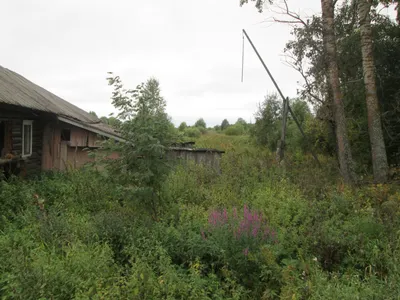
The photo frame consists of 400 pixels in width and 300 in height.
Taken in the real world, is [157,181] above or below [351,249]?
above

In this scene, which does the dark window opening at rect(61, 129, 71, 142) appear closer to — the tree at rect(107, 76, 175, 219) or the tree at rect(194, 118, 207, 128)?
the tree at rect(107, 76, 175, 219)

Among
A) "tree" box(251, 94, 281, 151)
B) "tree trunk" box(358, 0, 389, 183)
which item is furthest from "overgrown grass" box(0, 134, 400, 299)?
"tree" box(251, 94, 281, 151)

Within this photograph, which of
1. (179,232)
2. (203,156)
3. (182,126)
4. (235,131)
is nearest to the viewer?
(179,232)

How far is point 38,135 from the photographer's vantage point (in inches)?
413

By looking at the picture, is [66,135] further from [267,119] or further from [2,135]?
[267,119]

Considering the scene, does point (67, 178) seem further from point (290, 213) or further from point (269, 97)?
point (269, 97)

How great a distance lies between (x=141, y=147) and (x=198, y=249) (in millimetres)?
2085

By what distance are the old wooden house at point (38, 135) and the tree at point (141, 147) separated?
8.92 feet

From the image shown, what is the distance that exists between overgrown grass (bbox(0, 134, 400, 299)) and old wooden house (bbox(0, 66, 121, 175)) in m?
2.18

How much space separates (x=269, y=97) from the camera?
23062mm

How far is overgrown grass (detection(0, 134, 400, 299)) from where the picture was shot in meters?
3.61

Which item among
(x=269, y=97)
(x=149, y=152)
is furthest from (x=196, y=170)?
(x=269, y=97)

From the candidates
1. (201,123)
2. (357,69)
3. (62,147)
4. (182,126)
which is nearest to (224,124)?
(201,123)

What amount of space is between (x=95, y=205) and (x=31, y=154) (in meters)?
4.44
